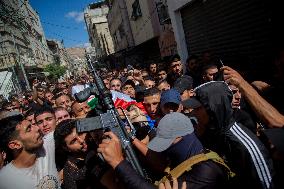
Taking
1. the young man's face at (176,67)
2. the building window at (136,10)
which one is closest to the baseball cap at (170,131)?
the young man's face at (176,67)

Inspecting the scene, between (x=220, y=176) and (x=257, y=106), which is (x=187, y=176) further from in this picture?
(x=257, y=106)

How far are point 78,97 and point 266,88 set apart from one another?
213cm

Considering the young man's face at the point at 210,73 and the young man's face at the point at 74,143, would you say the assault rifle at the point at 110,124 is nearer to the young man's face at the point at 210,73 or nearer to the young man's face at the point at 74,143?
the young man's face at the point at 74,143

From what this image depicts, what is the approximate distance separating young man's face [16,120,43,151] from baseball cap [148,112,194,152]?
1.69m

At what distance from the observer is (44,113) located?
16.4ft

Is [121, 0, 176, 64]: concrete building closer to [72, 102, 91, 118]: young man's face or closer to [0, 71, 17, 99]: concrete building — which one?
[72, 102, 91, 118]: young man's face

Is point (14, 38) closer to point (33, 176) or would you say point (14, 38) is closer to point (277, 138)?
point (33, 176)

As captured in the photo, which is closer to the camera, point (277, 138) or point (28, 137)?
point (277, 138)

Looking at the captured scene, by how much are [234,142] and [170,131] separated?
60cm

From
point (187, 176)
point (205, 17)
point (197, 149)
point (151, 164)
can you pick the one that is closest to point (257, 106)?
point (197, 149)

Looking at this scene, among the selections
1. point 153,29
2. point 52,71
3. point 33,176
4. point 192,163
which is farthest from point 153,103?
point 52,71

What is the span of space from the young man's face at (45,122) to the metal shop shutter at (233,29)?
13.5ft

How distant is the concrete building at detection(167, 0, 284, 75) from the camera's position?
5383mm

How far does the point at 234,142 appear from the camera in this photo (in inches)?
100
